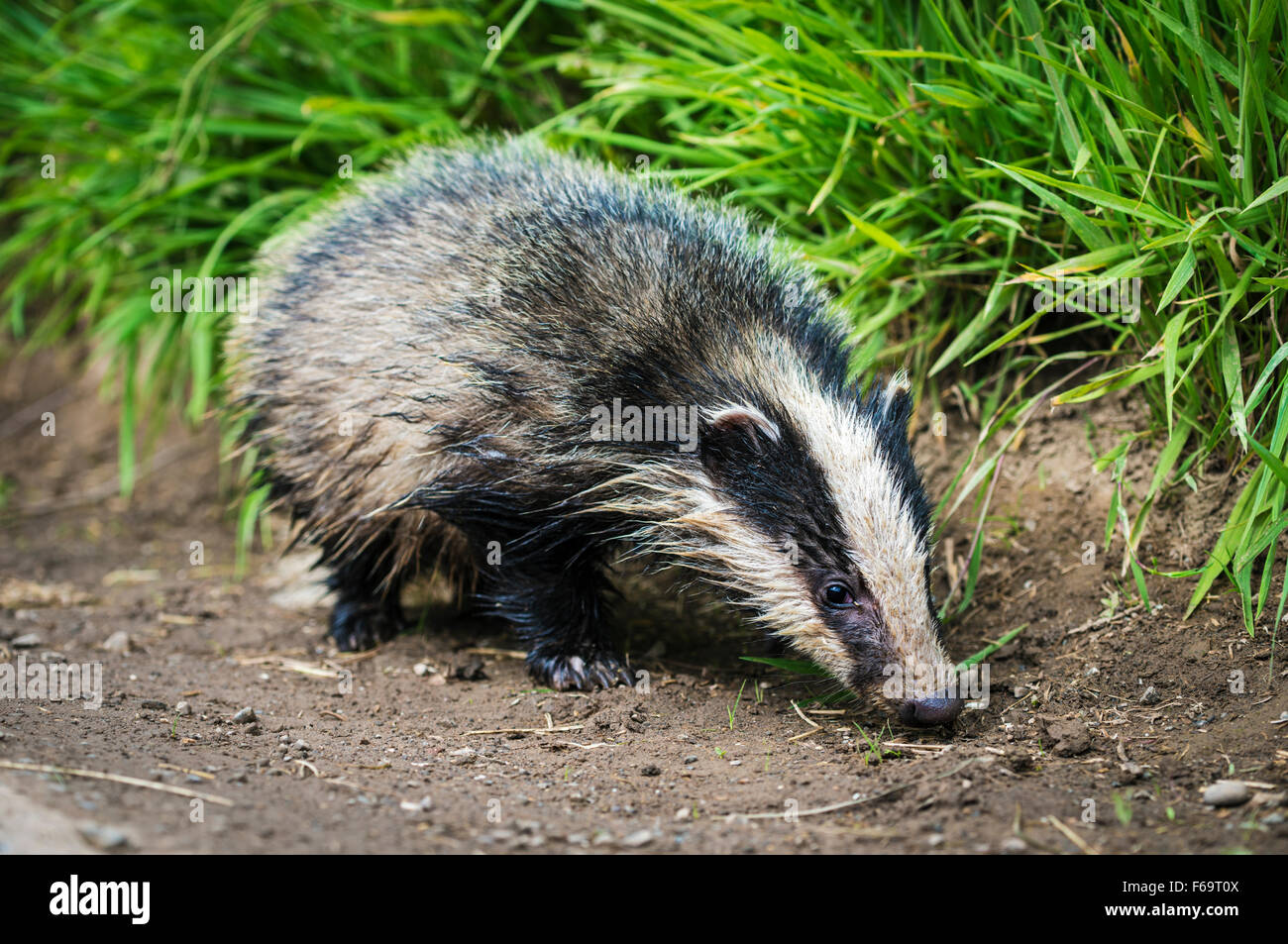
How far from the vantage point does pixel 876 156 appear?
16.4 feet

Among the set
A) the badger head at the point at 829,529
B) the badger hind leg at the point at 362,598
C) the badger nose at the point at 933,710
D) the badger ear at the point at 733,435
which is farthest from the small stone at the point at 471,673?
the badger nose at the point at 933,710

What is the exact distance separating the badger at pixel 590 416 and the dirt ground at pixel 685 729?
14.9 inches

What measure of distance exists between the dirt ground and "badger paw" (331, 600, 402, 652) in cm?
11

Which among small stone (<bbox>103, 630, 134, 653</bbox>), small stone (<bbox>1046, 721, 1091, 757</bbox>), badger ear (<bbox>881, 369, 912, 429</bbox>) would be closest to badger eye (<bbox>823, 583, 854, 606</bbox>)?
badger ear (<bbox>881, 369, 912, 429</bbox>)

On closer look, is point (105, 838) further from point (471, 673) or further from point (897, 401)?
point (897, 401)

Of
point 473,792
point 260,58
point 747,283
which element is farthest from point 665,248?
point 260,58

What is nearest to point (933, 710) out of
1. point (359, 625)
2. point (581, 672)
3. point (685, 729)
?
point (685, 729)

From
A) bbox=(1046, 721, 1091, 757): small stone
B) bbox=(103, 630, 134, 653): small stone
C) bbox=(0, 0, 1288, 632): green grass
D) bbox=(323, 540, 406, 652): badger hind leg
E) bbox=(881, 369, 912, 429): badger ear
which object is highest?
bbox=(0, 0, 1288, 632): green grass

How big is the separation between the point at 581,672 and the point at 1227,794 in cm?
251

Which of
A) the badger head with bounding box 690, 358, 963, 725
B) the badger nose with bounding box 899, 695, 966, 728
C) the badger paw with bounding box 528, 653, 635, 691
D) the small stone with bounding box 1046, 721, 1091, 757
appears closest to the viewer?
the small stone with bounding box 1046, 721, 1091, 757

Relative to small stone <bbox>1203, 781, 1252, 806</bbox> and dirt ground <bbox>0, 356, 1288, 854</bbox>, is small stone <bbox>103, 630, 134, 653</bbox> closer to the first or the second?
dirt ground <bbox>0, 356, 1288, 854</bbox>

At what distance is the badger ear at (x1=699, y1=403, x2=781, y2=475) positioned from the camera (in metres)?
4.18

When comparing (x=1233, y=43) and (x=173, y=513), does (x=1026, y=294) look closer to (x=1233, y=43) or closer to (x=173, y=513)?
(x=1233, y=43)

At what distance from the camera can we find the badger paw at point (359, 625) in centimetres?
553
